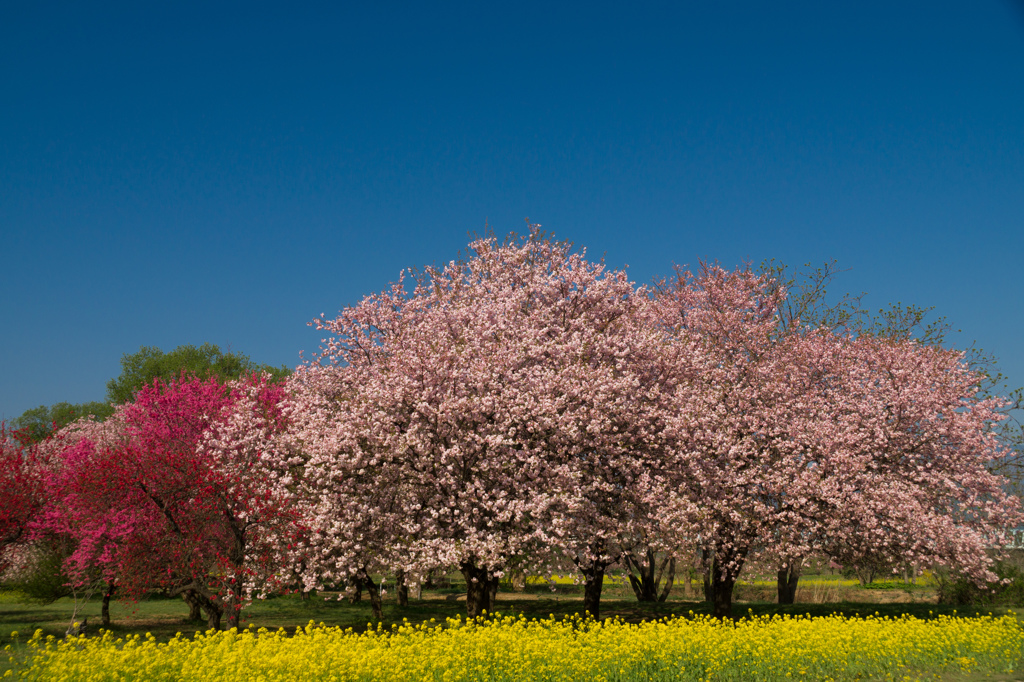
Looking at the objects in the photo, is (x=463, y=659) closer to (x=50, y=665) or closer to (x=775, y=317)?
(x=50, y=665)

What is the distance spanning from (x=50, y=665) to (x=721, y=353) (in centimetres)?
2534

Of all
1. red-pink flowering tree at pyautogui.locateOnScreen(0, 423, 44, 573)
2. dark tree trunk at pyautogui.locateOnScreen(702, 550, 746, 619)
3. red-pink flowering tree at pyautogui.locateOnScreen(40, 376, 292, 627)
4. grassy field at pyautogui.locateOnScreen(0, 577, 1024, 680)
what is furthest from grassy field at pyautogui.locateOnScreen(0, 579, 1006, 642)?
red-pink flowering tree at pyautogui.locateOnScreen(0, 423, 44, 573)

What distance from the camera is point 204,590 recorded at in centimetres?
1964

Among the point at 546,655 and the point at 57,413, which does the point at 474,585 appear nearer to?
the point at 546,655

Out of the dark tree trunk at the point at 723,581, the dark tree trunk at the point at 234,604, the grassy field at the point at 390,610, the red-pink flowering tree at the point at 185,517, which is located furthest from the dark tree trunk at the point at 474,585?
the dark tree trunk at the point at 723,581

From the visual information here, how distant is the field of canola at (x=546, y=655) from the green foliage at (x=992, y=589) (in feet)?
57.5

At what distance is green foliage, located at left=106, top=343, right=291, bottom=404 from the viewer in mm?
78938

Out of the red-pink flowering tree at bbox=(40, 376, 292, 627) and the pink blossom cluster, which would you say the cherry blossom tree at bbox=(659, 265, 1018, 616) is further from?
the red-pink flowering tree at bbox=(40, 376, 292, 627)

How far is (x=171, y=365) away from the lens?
79.7 metres

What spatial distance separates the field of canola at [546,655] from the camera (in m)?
11.9

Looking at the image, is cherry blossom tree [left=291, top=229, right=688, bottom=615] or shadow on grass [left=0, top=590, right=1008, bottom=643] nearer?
cherry blossom tree [left=291, top=229, right=688, bottom=615]

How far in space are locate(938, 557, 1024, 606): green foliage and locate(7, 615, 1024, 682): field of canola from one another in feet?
57.5

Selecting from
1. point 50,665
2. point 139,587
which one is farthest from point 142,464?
point 50,665

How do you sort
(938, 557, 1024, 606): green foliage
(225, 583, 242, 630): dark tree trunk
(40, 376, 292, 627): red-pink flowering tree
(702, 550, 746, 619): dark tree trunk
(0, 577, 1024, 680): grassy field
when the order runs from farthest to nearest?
(938, 557, 1024, 606): green foliage → (0, 577, 1024, 680): grassy field → (702, 550, 746, 619): dark tree trunk → (40, 376, 292, 627): red-pink flowering tree → (225, 583, 242, 630): dark tree trunk
